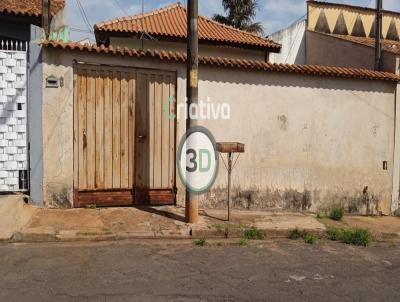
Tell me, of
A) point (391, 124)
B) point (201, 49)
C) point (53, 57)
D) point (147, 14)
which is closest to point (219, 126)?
point (53, 57)

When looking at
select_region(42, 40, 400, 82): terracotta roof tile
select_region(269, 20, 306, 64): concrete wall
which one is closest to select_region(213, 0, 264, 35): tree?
select_region(269, 20, 306, 64): concrete wall

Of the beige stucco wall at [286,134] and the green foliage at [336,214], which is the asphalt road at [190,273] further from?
the green foliage at [336,214]

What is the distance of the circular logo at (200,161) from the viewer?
826cm

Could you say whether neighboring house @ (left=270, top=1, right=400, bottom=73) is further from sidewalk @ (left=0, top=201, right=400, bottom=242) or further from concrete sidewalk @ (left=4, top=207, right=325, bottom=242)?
concrete sidewalk @ (left=4, top=207, right=325, bottom=242)

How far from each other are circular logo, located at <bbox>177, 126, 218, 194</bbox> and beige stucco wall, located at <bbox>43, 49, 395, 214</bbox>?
0.16 m

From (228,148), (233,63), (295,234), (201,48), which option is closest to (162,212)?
(228,148)

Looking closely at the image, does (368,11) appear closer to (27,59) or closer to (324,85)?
(324,85)

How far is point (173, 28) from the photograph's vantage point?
1488 cm

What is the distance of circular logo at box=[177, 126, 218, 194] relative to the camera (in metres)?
8.26

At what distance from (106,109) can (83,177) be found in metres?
1.27

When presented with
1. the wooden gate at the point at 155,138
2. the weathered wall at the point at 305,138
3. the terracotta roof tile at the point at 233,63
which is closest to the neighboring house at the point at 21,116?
the terracotta roof tile at the point at 233,63

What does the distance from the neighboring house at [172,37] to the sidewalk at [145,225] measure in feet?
23.4

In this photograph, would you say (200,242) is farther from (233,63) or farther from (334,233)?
(233,63)

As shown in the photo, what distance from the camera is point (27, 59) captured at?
7.40m
